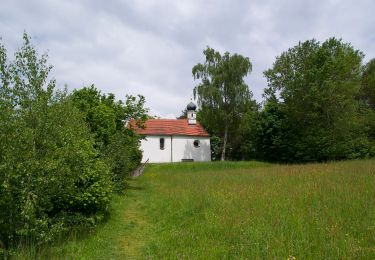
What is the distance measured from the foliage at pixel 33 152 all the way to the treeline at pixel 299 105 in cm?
2995

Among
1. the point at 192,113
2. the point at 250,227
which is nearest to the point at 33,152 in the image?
the point at 250,227

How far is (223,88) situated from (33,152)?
33.0 metres

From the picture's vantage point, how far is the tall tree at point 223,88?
37.1 metres

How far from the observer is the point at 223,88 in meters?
37.6

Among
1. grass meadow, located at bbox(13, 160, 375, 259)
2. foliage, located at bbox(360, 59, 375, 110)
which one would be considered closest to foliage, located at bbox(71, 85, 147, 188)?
grass meadow, located at bbox(13, 160, 375, 259)

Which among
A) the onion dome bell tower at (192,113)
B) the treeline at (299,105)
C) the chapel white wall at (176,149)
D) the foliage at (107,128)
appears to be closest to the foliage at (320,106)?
the treeline at (299,105)

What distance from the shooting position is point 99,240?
7.66 m

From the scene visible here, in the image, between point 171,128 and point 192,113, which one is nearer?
→ point 171,128

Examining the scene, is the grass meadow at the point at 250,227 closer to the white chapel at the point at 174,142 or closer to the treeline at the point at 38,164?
the treeline at the point at 38,164

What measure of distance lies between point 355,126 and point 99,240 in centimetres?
3164

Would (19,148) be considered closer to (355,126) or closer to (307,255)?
(307,255)

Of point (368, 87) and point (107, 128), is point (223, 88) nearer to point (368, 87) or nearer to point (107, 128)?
point (368, 87)

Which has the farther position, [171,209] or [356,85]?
[356,85]

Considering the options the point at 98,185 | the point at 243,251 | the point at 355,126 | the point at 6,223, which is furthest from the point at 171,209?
the point at 355,126
